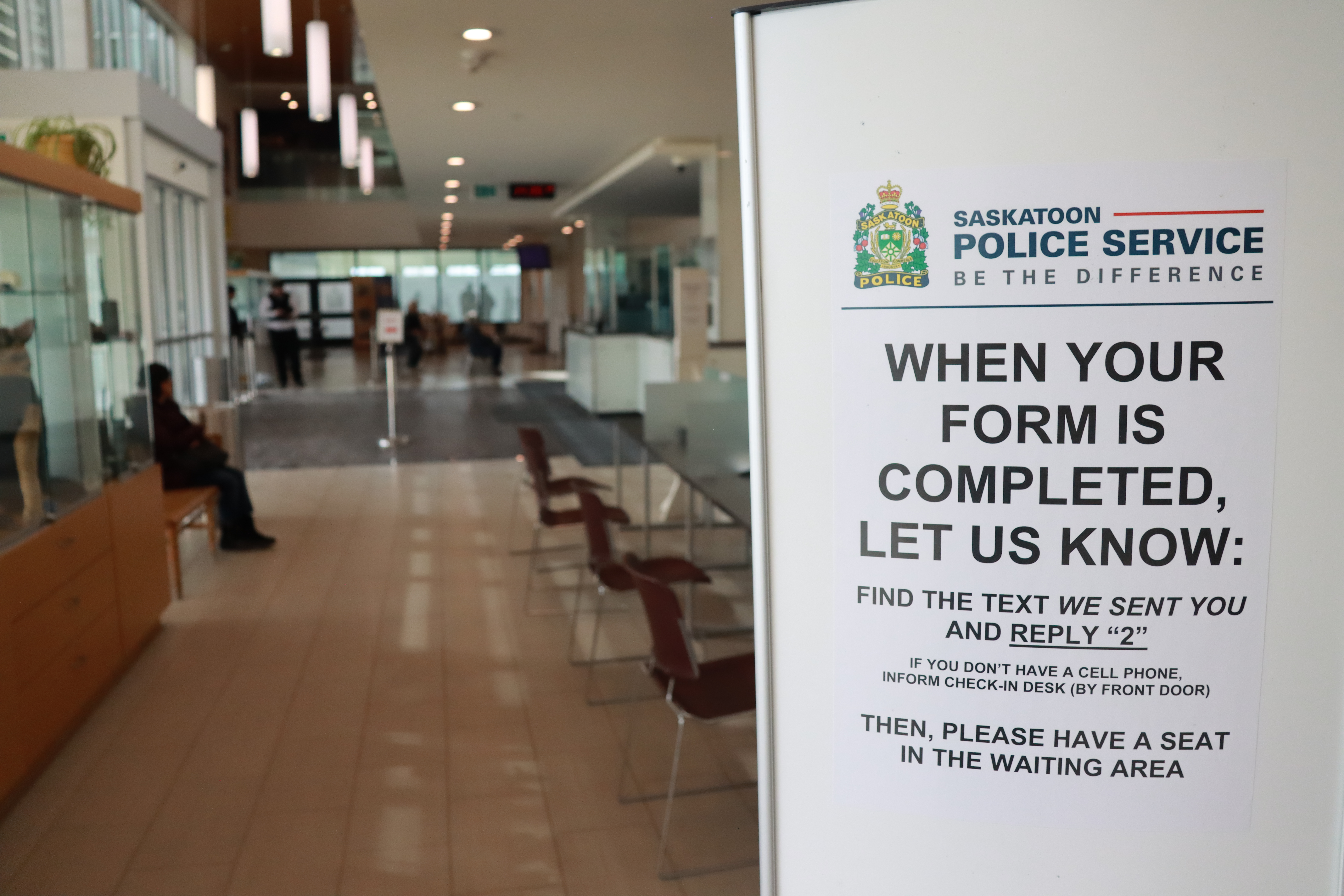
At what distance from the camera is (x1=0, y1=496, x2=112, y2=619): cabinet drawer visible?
3447 millimetres

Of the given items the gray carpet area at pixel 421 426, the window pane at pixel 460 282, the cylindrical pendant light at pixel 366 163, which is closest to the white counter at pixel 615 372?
the gray carpet area at pixel 421 426

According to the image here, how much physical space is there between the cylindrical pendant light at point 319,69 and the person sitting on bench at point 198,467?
73.7 inches

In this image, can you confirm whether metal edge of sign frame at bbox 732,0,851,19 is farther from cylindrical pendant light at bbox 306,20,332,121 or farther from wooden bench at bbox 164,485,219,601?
cylindrical pendant light at bbox 306,20,332,121

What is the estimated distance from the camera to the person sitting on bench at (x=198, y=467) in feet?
21.1

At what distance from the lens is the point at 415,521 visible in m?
7.56

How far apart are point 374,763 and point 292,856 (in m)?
0.63

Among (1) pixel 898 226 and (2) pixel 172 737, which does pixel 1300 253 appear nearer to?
(1) pixel 898 226

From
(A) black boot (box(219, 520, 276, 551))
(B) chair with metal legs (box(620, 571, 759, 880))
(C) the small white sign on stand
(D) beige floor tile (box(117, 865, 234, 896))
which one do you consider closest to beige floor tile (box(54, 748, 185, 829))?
(D) beige floor tile (box(117, 865, 234, 896))

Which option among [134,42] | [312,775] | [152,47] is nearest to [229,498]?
[312,775]

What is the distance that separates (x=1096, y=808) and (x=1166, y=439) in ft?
1.82

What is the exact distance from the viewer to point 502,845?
319 centimetres

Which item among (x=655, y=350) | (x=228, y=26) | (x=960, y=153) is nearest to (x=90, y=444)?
(x=960, y=153)

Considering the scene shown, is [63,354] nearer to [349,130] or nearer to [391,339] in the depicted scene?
[349,130]

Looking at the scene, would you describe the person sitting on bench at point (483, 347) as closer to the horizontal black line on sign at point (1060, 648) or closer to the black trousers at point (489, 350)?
the black trousers at point (489, 350)
